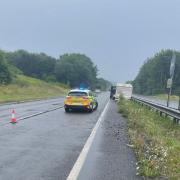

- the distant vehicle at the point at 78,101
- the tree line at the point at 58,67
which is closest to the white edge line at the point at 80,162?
the distant vehicle at the point at 78,101

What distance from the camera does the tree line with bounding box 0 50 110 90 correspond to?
557 ft

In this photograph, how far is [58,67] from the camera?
554 ft

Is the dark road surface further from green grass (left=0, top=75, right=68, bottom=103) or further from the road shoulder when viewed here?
green grass (left=0, top=75, right=68, bottom=103)

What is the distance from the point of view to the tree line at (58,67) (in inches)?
6678

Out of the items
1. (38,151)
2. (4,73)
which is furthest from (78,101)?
(4,73)

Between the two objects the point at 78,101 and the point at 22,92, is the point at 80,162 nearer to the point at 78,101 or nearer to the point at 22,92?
the point at 78,101

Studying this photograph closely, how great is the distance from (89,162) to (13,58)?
178m

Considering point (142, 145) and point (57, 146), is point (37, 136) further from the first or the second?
point (142, 145)

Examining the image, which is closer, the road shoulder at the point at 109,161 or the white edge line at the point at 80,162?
the white edge line at the point at 80,162

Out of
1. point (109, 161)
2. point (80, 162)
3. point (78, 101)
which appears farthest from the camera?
point (78, 101)

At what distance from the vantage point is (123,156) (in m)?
10.7

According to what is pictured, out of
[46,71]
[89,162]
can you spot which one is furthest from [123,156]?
[46,71]

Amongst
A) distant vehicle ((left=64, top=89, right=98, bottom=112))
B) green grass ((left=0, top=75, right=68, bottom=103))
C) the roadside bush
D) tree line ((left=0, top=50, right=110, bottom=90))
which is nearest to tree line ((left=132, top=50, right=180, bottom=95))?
tree line ((left=0, top=50, right=110, bottom=90))

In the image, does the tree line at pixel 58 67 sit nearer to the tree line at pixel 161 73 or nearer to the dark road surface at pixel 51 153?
the tree line at pixel 161 73
